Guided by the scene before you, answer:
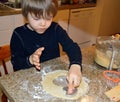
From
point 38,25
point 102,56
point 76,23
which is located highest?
point 38,25

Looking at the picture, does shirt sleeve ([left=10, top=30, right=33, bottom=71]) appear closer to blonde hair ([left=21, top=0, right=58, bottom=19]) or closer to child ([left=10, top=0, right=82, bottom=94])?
child ([left=10, top=0, right=82, bottom=94])

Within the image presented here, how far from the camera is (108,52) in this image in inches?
37.7

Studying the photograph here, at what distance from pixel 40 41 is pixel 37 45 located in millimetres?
28

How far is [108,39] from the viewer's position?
40.3 inches

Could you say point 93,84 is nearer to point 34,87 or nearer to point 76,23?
point 34,87

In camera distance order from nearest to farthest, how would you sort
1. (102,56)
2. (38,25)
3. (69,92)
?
(69,92), (38,25), (102,56)

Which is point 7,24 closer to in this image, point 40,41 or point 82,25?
point 40,41

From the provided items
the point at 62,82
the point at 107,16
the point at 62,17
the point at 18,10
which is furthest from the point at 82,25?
the point at 62,82

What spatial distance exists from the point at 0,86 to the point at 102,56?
505 millimetres

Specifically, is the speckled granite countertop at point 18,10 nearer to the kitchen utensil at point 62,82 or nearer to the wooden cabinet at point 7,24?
the wooden cabinet at point 7,24

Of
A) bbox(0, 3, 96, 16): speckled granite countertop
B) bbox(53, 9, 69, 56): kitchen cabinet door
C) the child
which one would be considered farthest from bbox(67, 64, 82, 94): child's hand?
bbox(53, 9, 69, 56): kitchen cabinet door

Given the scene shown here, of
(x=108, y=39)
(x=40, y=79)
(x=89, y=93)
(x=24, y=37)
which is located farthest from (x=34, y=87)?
(x=108, y=39)

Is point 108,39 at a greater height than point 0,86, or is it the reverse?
point 108,39

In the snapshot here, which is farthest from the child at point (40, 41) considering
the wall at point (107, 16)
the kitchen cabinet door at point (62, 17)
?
the wall at point (107, 16)
